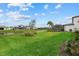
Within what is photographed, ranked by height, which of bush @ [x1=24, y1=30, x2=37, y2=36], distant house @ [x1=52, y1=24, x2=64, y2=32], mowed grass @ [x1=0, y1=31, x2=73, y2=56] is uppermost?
distant house @ [x1=52, y1=24, x2=64, y2=32]

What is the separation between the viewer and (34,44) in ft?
5.50

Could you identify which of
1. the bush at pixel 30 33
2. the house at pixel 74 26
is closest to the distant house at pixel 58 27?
the house at pixel 74 26

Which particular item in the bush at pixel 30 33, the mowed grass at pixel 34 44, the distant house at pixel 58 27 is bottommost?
the mowed grass at pixel 34 44

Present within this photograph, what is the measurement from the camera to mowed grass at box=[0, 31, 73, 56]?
5.45ft

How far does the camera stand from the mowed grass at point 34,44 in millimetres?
1661

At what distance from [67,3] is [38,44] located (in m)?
0.44

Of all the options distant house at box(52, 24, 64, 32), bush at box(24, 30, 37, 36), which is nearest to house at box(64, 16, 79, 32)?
distant house at box(52, 24, 64, 32)

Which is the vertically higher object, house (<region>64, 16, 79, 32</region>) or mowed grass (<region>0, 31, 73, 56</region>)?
house (<region>64, 16, 79, 32</region>)

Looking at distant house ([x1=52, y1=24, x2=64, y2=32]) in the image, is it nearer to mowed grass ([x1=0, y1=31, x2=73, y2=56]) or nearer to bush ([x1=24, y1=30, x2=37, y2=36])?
mowed grass ([x1=0, y1=31, x2=73, y2=56])

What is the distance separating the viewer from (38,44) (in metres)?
1.67

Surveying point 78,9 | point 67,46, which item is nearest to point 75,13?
point 78,9

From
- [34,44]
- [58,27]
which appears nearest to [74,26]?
[58,27]

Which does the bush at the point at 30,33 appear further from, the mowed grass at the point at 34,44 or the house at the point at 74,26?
the house at the point at 74,26

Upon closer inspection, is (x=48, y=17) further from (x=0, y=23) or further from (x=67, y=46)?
(x=0, y=23)
